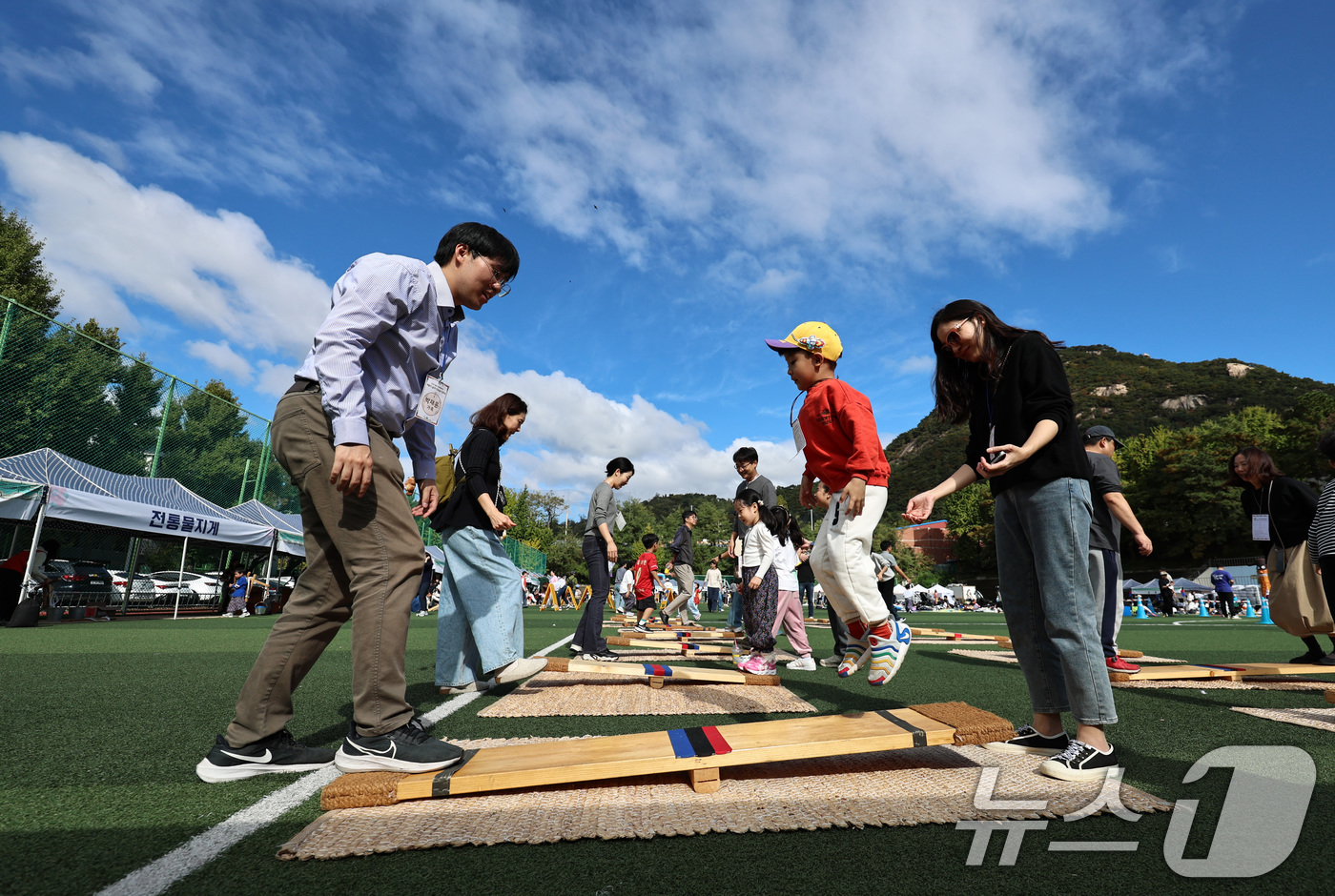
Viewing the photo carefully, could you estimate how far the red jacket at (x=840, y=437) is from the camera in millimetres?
3219

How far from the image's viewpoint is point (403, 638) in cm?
257

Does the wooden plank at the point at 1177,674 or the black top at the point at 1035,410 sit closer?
the black top at the point at 1035,410

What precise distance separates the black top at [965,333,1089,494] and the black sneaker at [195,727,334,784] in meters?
3.09

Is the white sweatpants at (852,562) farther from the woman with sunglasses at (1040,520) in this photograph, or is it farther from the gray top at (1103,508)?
the gray top at (1103,508)

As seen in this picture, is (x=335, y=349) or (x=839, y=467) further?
(x=839, y=467)

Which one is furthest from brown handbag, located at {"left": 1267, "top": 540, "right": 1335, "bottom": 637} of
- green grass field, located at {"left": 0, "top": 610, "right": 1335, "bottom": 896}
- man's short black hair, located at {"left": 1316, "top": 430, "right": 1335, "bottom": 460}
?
man's short black hair, located at {"left": 1316, "top": 430, "right": 1335, "bottom": 460}

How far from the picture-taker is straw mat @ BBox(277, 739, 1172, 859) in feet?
6.24

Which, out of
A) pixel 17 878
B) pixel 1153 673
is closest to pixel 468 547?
pixel 17 878

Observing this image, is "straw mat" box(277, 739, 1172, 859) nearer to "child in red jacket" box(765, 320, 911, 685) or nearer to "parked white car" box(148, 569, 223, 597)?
"child in red jacket" box(765, 320, 911, 685)

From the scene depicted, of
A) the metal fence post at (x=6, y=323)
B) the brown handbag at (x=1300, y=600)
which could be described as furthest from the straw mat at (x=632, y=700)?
the metal fence post at (x=6, y=323)

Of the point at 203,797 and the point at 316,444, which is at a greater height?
the point at 316,444

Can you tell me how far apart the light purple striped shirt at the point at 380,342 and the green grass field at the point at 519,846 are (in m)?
1.31

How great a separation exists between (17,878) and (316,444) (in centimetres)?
141

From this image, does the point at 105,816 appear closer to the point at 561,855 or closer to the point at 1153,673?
the point at 561,855
